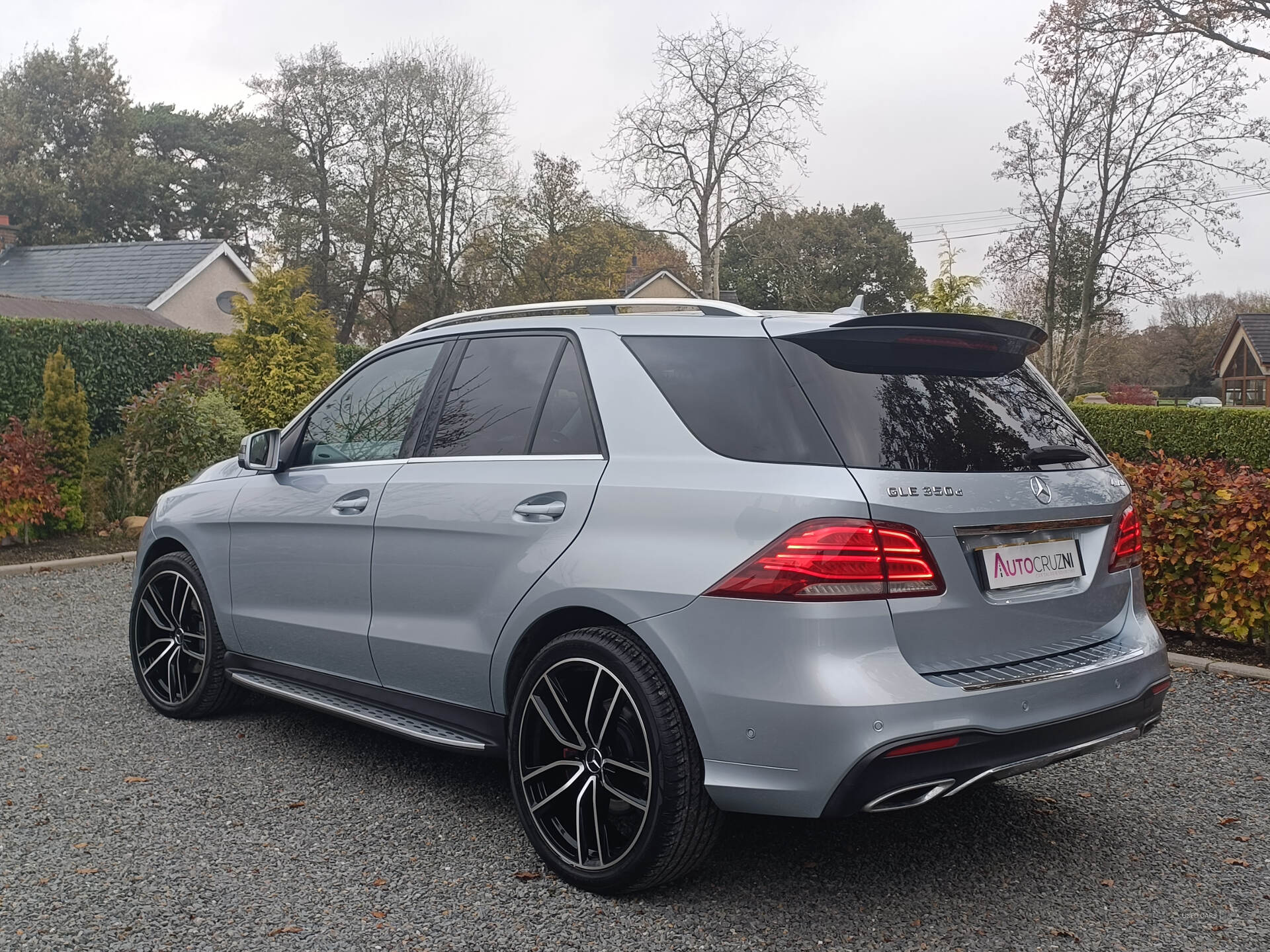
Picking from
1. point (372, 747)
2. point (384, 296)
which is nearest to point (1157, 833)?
point (372, 747)

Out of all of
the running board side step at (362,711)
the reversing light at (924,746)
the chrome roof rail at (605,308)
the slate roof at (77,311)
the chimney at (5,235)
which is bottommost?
the running board side step at (362,711)

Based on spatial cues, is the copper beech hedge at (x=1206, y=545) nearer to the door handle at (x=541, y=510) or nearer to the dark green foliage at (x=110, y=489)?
the door handle at (x=541, y=510)

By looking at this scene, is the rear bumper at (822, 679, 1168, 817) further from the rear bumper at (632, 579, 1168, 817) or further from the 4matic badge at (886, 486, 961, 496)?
the 4matic badge at (886, 486, 961, 496)

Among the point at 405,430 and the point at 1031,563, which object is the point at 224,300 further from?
the point at 1031,563

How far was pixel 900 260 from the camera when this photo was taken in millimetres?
65875

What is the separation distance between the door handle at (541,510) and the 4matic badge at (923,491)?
1072mm

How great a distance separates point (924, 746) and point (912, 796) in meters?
0.15

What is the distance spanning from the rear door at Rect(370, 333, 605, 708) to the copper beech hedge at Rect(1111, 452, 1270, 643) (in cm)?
440

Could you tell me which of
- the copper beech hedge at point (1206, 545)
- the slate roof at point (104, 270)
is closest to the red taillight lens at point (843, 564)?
the copper beech hedge at point (1206, 545)

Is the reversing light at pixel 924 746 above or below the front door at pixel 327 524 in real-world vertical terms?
below

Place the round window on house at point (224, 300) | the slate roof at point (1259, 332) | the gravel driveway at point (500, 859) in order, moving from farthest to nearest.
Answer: the slate roof at point (1259, 332) → the round window on house at point (224, 300) → the gravel driveway at point (500, 859)

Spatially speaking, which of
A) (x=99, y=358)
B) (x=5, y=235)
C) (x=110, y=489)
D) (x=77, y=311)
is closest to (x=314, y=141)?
(x=5, y=235)

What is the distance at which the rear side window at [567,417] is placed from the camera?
3645mm

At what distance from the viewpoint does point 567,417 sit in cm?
375
